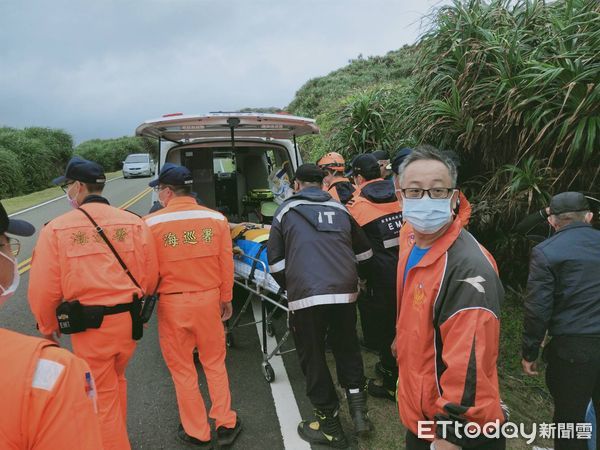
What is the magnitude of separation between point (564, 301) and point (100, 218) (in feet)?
9.83

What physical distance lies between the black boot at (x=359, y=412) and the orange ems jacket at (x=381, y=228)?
0.92m

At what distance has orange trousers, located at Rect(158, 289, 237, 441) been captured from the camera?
9.29ft

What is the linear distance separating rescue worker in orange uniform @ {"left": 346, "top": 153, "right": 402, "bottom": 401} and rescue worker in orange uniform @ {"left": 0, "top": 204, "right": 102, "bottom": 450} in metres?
2.59

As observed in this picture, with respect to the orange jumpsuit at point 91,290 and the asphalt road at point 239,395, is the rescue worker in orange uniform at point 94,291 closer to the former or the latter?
the orange jumpsuit at point 91,290

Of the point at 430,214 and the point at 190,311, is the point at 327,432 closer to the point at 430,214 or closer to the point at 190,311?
the point at 190,311

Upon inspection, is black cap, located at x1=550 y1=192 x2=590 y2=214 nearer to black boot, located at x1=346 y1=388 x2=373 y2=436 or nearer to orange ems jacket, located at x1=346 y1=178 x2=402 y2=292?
orange ems jacket, located at x1=346 y1=178 x2=402 y2=292

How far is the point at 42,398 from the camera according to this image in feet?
2.96

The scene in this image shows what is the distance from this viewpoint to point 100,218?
253 cm

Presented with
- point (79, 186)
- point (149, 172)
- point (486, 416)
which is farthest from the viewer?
point (149, 172)

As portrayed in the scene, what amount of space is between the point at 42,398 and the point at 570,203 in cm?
291

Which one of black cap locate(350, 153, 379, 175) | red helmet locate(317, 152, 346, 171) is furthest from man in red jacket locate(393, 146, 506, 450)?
red helmet locate(317, 152, 346, 171)

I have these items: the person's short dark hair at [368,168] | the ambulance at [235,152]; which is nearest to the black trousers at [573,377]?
the person's short dark hair at [368,168]

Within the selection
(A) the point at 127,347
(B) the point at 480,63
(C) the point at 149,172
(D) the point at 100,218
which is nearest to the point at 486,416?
(A) the point at 127,347

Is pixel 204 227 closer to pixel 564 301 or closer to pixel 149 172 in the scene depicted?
pixel 564 301
